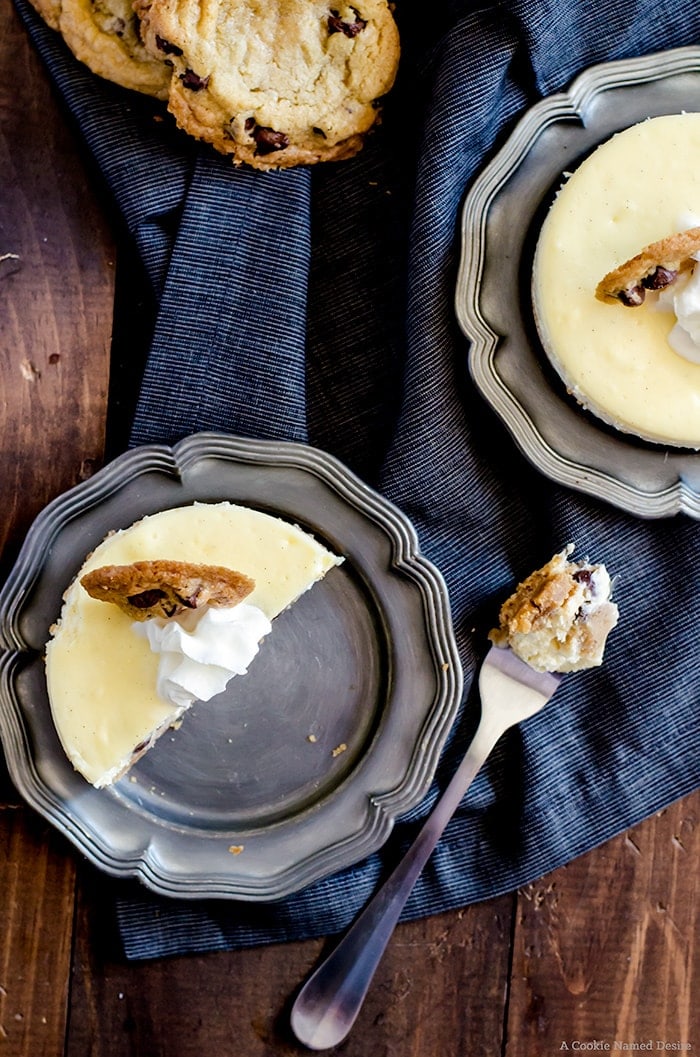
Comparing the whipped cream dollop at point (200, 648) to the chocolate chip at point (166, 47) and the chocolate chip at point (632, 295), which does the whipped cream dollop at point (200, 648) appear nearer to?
the chocolate chip at point (632, 295)

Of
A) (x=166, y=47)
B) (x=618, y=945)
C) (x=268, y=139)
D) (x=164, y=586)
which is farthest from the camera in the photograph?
(x=618, y=945)

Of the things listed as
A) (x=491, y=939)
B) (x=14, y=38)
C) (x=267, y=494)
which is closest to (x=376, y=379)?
(x=267, y=494)

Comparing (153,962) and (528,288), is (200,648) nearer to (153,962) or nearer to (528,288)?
(153,962)

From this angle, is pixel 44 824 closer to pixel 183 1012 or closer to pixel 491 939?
pixel 183 1012

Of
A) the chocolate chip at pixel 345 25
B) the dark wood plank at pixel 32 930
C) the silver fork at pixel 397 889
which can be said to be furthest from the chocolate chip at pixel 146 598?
the chocolate chip at pixel 345 25

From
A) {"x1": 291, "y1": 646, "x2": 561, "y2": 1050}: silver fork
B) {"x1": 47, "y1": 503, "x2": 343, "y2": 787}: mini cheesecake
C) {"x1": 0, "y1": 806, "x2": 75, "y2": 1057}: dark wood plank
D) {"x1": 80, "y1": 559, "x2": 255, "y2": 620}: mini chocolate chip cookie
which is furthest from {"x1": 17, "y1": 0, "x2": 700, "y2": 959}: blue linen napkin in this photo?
{"x1": 80, "y1": 559, "x2": 255, "y2": 620}: mini chocolate chip cookie

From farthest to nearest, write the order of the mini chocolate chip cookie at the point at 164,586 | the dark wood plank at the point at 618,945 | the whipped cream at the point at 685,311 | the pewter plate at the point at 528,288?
the dark wood plank at the point at 618,945 → the pewter plate at the point at 528,288 → the whipped cream at the point at 685,311 → the mini chocolate chip cookie at the point at 164,586

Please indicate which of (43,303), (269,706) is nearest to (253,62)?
(43,303)

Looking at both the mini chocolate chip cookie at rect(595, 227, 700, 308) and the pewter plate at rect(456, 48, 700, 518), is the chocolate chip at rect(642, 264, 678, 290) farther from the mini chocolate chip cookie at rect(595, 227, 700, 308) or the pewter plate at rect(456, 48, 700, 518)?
the pewter plate at rect(456, 48, 700, 518)
